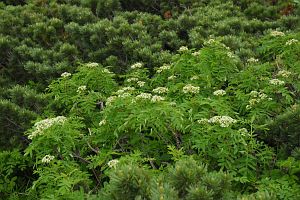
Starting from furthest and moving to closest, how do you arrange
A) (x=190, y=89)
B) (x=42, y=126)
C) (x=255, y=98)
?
(x=255, y=98) → (x=190, y=89) → (x=42, y=126)

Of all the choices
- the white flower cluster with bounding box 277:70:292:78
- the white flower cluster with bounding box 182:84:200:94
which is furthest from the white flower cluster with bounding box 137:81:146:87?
the white flower cluster with bounding box 277:70:292:78

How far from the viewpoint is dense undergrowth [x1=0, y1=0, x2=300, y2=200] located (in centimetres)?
409

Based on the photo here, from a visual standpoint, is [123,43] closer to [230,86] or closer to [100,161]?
[230,86]

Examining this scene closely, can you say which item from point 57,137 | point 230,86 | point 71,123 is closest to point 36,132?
point 57,137

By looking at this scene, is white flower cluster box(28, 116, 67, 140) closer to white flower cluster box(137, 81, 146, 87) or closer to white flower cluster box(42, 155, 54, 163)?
white flower cluster box(42, 155, 54, 163)

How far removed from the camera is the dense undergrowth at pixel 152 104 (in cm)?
409

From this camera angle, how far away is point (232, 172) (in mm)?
4145

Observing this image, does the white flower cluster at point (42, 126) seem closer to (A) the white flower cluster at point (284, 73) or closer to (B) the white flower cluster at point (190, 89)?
(B) the white flower cluster at point (190, 89)

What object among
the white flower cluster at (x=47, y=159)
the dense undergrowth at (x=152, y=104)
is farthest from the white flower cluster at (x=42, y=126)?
the white flower cluster at (x=47, y=159)

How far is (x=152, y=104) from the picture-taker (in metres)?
4.60

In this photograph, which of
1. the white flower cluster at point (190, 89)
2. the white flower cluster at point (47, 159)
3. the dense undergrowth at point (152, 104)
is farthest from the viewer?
the white flower cluster at point (190, 89)

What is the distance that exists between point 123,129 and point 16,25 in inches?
209

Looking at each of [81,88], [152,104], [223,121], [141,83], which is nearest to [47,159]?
[152,104]

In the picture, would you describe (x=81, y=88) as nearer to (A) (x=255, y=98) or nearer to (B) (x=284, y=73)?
(A) (x=255, y=98)
